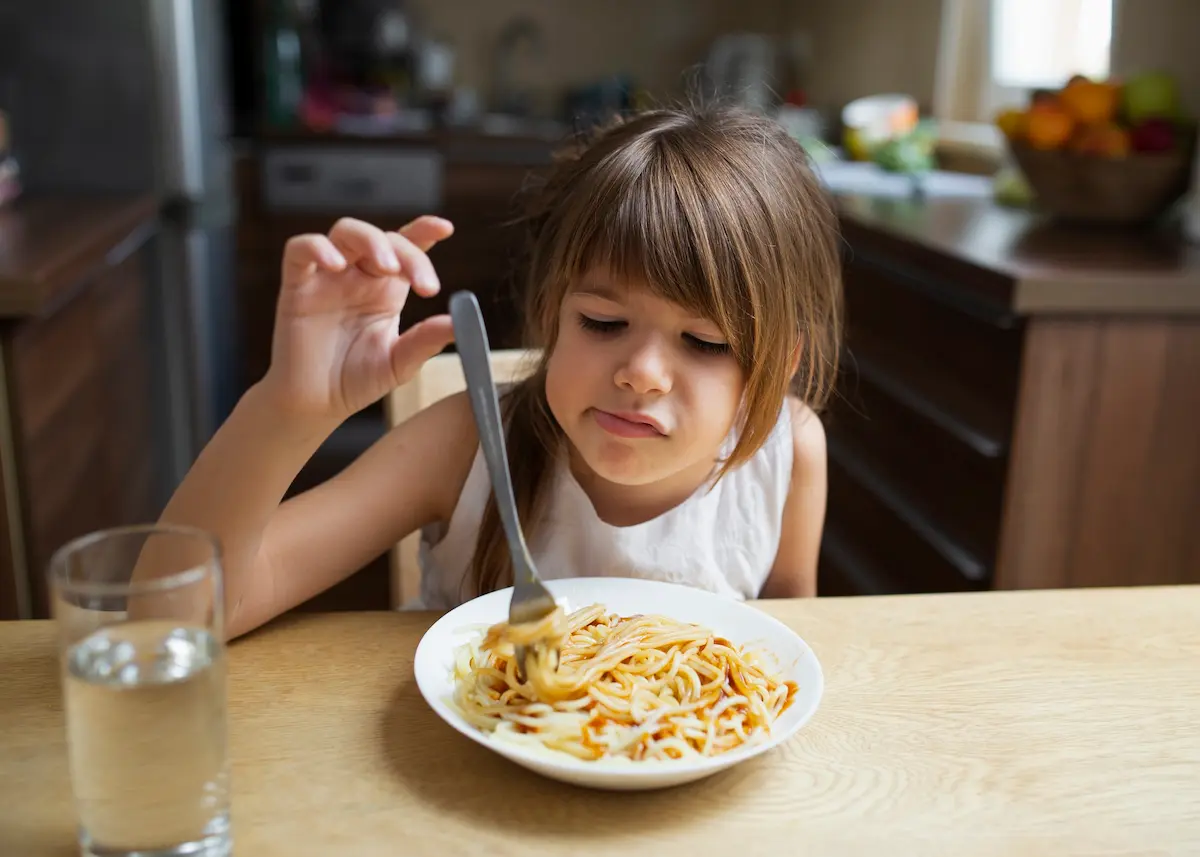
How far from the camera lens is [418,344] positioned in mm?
742

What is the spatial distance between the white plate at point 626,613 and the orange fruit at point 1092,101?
5.73 ft

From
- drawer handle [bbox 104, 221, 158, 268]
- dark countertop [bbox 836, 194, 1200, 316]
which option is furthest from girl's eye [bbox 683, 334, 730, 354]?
drawer handle [bbox 104, 221, 158, 268]

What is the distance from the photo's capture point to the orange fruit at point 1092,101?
221cm

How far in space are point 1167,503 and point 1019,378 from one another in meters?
0.33

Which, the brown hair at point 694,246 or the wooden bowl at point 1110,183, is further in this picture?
the wooden bowl at point 1110,183

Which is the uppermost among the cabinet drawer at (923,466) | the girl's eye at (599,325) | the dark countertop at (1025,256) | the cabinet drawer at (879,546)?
the girl's eye at (599,325)

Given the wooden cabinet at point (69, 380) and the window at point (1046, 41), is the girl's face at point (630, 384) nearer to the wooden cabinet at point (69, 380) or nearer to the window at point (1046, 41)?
the wooden cabinet at point (69, 380)

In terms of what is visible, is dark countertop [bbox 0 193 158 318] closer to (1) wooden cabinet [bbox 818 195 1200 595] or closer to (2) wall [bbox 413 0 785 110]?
(1) wooden cabinet [bbox 818 195 1200 595]

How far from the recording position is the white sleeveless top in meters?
1.09

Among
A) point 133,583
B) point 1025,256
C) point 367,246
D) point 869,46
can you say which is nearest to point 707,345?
point 367,246

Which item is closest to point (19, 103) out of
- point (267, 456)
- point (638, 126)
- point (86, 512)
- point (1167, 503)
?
point (86, 512)

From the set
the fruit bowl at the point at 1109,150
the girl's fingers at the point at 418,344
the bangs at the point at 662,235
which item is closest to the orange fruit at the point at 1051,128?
the fruit bowl at the point at 1109,150

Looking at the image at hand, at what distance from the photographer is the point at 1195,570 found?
178 centimetres

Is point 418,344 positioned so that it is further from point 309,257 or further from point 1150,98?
point 1150,98
